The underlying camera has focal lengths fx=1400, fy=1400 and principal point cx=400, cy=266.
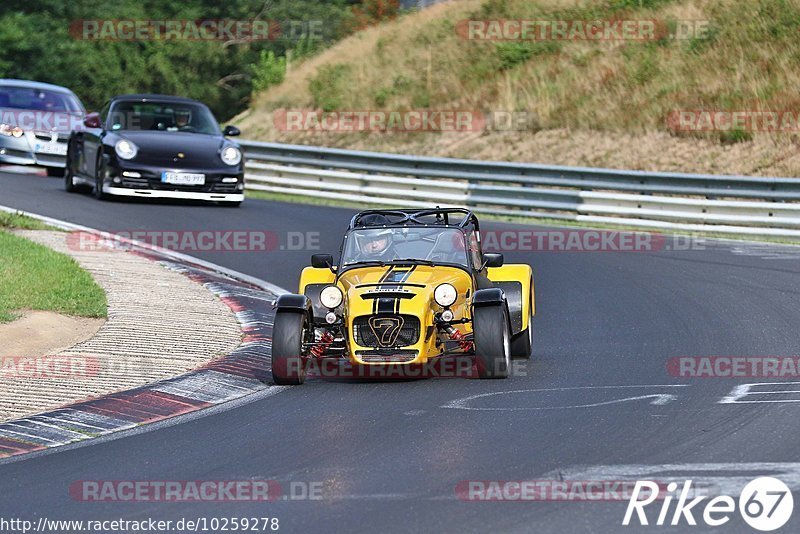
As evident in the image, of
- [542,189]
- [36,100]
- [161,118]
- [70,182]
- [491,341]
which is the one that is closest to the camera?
[491,341]

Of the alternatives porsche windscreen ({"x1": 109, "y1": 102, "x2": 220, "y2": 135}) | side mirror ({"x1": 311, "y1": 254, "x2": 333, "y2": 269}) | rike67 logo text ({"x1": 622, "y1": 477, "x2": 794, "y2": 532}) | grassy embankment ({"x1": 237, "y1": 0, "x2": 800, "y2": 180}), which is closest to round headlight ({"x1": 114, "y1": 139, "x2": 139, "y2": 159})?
porsche windscreen ({"x1": 109, "y1": 102, "x2": 220, "y2": 135})

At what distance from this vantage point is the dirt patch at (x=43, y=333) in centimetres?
1082

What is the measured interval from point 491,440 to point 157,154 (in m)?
13.8

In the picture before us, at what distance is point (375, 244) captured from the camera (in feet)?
36.9

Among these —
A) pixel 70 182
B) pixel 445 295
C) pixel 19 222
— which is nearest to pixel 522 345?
pixel 445 295

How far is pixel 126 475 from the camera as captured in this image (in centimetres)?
729

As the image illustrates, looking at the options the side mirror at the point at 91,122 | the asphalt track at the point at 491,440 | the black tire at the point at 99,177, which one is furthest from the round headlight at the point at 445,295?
the side mirror at the point at 91,122

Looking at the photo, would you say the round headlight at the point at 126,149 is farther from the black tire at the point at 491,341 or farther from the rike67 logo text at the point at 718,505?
the rike67 logo text at the point at 718,505

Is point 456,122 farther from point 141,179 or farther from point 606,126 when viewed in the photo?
point 141,179

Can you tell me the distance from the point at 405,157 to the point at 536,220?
127 inches

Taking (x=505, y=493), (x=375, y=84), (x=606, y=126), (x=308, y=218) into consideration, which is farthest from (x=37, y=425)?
(x=375, y=84)

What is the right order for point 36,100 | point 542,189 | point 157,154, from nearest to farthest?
point 157,154 < point 542,189 < point 36,100

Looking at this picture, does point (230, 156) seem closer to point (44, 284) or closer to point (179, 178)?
point (179, 178)

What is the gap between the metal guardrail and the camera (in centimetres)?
2064
